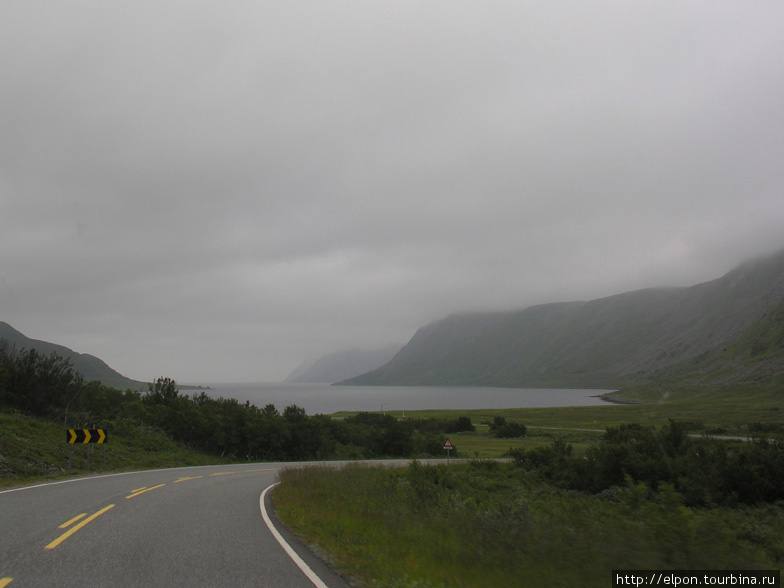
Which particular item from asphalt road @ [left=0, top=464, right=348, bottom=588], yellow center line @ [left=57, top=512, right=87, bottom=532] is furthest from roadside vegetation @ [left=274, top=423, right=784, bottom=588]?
yellow center line @ [left=57, top=512, right=87, bottom=532]

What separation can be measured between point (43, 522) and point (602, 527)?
9842 millimetres

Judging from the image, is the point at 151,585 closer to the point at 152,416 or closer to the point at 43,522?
the point at 43,522

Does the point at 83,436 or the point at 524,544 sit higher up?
the point at 83,436

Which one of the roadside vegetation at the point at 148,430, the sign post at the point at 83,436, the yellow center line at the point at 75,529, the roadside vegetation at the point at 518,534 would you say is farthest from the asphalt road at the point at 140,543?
the roadside vegetation at the point at 148,430

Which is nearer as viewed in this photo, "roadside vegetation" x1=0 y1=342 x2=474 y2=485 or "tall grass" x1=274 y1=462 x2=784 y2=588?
"tall grass" x1=274 y1=462 x2=784 y2=588

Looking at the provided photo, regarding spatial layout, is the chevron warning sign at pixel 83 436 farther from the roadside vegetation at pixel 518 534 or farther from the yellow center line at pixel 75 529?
the yellow center line at pixel 75 529

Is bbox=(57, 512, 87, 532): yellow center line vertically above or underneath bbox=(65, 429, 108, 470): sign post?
underneath

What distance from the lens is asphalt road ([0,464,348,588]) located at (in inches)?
246

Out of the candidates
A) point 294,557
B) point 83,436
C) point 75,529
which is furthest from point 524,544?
point 83,436

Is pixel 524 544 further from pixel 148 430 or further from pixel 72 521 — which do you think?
pixel 148 430

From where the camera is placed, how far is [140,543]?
796cm

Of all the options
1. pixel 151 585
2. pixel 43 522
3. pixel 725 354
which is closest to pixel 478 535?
pixel 151 585

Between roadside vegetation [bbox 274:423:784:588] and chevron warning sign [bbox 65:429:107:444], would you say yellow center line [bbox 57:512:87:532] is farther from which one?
chevron warning sign [bbox 65:429:107:444]

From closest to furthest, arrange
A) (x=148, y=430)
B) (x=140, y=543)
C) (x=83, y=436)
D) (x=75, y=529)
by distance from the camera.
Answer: (x=140, y=543) → (x=75, y=529) → (x=83, y=436) → (x=148, y=430)
